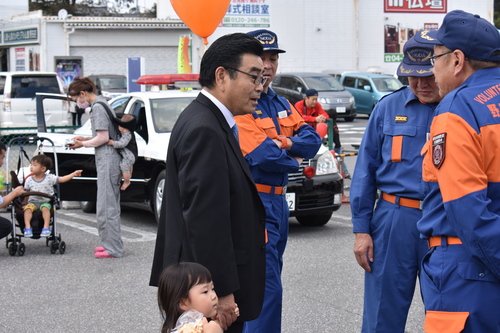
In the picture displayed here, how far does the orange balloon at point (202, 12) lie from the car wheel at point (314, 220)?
2.74m

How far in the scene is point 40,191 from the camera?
8.78m

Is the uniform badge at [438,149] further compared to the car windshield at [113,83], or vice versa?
the car windshield at [113,83]

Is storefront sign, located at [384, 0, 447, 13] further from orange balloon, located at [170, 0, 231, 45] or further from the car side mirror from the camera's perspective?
orange balloon, located at [170, 0, 231, 45]

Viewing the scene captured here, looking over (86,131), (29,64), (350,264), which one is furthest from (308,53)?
(350,264)

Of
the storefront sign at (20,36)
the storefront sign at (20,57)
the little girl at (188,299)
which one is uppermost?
the storefront sign at (20,36)

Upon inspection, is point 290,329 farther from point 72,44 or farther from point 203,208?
point 72,44

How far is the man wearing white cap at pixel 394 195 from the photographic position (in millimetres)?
4246

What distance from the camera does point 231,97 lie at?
11.5ft

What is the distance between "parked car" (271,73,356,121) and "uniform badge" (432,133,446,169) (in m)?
25.5

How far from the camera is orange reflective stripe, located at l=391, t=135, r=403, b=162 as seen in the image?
4294 mm

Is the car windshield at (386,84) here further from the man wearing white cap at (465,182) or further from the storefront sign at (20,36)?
the man wearing white cap at (465,182)

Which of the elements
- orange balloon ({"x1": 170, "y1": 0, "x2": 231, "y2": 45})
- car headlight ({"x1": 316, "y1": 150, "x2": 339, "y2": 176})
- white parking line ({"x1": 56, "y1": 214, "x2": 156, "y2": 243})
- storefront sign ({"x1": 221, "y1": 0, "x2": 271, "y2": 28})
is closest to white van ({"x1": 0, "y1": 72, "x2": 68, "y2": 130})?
white parking line ({"x1": 56, "y1": 214, "x2": 156, "y2": 243})

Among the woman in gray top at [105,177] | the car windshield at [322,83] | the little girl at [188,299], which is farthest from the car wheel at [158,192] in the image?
the car windshield at [322,83]

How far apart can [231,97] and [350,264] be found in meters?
4.84
